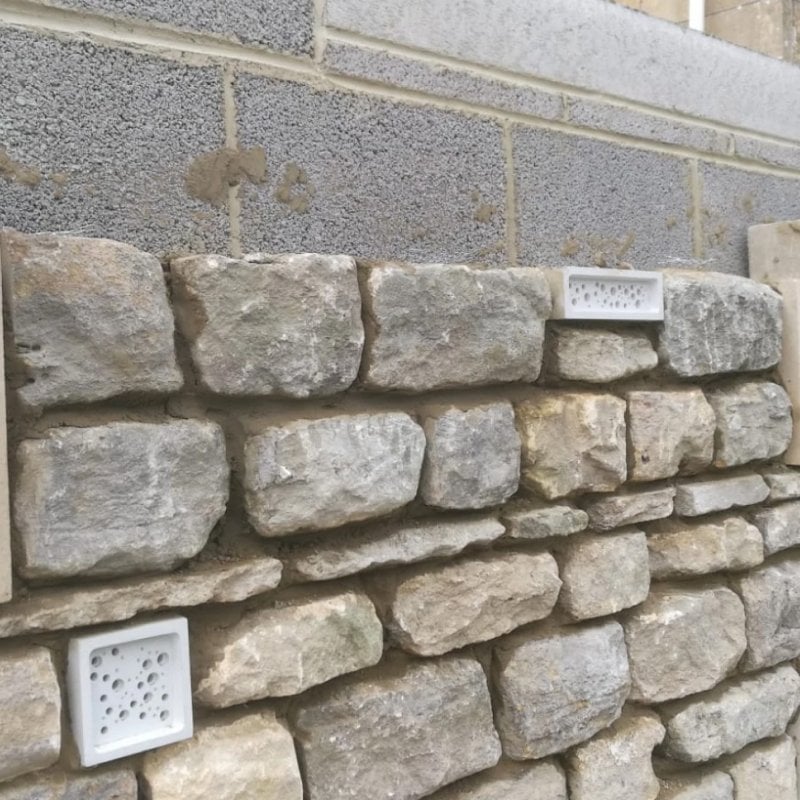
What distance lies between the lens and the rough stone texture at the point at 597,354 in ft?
5.94

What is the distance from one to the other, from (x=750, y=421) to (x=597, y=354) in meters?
0.50

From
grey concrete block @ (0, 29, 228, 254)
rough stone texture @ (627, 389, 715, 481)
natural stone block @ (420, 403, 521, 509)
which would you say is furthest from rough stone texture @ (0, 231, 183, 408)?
rough stone texture @ (627, 389, 715, 481)

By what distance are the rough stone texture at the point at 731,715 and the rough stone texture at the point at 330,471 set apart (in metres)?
0.90

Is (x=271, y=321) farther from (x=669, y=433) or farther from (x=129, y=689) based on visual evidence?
(x=669, y=433)

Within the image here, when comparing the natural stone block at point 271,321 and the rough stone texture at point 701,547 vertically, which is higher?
the natural stone block at point 271,321

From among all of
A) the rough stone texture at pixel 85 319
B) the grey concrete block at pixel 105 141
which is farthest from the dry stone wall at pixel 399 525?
the grey concrete block at pixel 105 141

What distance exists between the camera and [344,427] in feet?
4.83

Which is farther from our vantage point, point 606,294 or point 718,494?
point 718,494

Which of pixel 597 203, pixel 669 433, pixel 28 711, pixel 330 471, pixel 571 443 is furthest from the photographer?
pixel 597 203

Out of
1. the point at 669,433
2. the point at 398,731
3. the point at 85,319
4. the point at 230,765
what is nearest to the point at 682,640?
the point at 669,433

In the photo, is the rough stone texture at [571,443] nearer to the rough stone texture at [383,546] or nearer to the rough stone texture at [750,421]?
the rough stone texture at [383,546]

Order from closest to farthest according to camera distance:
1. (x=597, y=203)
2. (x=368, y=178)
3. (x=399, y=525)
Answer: (x=399, y=525) < (x=368, y=178) < (x=597, y=203)

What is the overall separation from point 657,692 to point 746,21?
73.3 inches

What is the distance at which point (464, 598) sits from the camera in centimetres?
162
